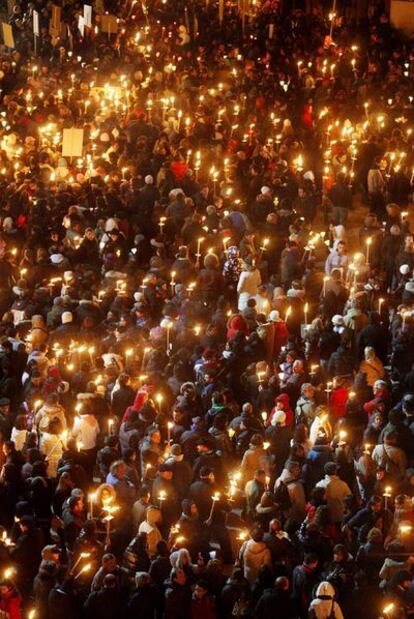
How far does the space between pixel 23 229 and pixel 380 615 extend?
11.1 m

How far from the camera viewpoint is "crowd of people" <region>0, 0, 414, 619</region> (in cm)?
1133

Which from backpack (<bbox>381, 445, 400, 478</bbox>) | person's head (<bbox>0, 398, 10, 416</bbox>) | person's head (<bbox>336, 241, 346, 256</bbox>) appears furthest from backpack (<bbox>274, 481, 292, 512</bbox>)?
person's head (<bbox>336, 241, 346, 256</bbox>)

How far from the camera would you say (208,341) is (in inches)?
612

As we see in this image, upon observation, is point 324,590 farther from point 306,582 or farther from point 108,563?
point 108,563

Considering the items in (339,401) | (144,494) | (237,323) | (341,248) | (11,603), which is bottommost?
(144,494)

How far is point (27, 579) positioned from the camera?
1168 centimetres

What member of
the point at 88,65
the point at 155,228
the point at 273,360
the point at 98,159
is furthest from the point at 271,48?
the point at 273,360

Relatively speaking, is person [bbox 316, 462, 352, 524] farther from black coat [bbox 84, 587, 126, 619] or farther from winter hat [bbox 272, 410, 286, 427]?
black coat [bbox 84, 587, 126, 619]

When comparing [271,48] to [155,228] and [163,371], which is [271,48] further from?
[163,371]

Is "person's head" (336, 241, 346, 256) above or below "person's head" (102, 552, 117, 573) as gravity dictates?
above

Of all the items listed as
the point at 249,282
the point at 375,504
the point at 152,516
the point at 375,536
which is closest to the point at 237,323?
the point at 249,282

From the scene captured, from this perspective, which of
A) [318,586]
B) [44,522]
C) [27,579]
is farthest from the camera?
[44,522]

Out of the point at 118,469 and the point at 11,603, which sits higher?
the point at 118,469

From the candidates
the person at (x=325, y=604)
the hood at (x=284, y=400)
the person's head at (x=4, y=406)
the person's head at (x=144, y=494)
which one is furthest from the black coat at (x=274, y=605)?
the person's head at (x=4, y=406)
